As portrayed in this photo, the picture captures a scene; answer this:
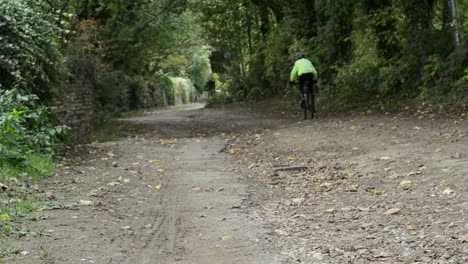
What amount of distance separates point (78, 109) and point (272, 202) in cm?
1075

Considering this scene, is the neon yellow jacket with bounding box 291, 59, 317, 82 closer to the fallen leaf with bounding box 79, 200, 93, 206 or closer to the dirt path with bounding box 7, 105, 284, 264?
the dirt path with bounding box 7, 105, 284, 264

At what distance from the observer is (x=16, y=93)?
10562mm

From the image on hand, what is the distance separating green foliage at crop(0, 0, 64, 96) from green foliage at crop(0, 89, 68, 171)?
0.49 meters

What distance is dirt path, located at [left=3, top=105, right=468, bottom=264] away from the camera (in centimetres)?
516

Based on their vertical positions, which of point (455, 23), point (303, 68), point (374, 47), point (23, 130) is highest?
point (455, 23)

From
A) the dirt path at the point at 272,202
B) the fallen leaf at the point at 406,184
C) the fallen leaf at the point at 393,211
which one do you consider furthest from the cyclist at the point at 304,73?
the fallen leaf at the point at 393,211

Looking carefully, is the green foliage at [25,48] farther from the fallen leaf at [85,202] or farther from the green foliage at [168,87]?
the green foliage at [168,87]

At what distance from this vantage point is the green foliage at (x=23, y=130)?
9055 mm

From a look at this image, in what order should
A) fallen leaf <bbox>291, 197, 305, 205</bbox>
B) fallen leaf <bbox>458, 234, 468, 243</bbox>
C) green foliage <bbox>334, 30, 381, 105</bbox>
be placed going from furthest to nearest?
green foliage <bbox>334, 30, 381, 105</bbox>, fallen leaf <bbox>291, 197, 305, 205</bbox>, fallen leaf <bbox>458, 234, 468, 243</bbox>

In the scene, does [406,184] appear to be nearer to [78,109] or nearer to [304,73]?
[304,73]

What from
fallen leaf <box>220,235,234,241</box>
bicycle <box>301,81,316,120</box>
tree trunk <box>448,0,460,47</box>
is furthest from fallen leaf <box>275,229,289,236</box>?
tree trunk <box>448,0,460,47</box>

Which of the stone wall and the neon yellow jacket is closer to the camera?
the neon yellow jacket

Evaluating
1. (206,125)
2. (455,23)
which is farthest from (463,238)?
(206,125)

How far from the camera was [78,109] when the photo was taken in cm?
1688
